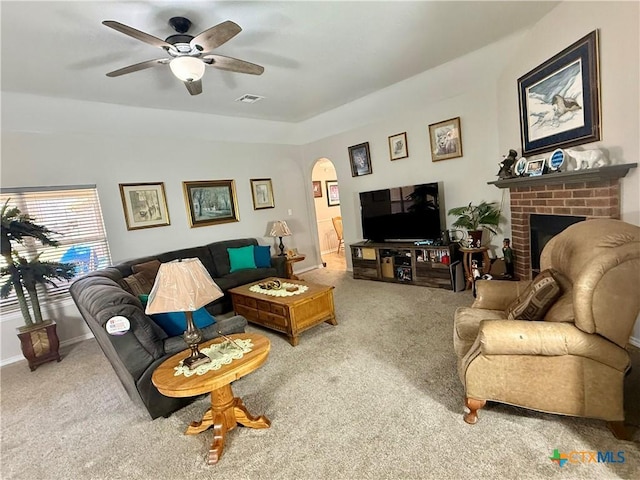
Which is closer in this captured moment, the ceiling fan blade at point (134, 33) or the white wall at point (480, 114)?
the ceiling fan blade at point (134, 33)

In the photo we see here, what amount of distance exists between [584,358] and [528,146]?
243 centimetres

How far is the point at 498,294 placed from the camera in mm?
2322

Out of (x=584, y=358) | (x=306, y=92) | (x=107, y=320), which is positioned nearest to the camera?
(x=584, y=358)

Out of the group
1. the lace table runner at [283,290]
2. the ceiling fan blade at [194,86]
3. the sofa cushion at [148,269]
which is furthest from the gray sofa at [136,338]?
the ceiling fan blade at [194,86]

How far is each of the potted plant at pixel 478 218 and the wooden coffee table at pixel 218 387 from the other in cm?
315

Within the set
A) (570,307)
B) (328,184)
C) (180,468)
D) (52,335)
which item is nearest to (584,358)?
(570,307)

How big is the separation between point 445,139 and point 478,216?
119 centimetres

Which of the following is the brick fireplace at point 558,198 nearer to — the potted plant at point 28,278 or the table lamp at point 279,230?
the table lamp at point 279,230

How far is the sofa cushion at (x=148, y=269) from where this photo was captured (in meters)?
3.62

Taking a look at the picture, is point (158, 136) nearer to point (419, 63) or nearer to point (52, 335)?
point (52, 335)

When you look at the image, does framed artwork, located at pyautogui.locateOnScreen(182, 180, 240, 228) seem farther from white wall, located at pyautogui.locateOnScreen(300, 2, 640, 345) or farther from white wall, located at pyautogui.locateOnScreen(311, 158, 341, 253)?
white wall, located at pyautogui.locateOnScreen(311, 158, 341, 253)

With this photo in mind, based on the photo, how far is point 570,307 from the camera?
170cm

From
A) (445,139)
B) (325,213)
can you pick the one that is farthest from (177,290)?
(325,213)

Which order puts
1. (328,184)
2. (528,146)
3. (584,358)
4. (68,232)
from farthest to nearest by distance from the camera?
(328,184), (68,232), (528,146), (584,358)
